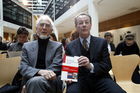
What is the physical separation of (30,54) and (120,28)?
1071 centimetres

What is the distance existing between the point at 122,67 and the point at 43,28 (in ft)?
5.04

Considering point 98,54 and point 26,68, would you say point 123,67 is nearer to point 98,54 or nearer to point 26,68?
point 98,54

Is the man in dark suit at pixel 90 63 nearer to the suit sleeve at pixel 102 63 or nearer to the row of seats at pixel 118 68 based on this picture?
the suit sleeve at pixel 102 63

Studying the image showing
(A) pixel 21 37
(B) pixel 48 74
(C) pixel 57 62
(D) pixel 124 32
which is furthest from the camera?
(D) pixel 124 32

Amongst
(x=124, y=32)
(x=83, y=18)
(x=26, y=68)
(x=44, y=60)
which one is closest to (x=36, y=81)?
(x=26, y=68)

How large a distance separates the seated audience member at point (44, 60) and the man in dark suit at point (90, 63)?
0.56 ft

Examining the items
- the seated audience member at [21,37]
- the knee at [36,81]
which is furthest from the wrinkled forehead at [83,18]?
the seated audience member at [21,37]

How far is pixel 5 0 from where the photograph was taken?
22.2m

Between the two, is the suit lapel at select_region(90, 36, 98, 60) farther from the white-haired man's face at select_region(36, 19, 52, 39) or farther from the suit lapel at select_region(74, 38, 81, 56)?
the white-haired man's face at select_region(36, 19, 52, 39)

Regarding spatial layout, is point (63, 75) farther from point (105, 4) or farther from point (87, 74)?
point (105, 4)

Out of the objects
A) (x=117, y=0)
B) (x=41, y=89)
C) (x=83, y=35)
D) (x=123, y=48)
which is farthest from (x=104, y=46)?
Result: (x=117, y=0)

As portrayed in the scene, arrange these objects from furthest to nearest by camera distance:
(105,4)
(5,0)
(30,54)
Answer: (5,0), (105,4), (30,54)

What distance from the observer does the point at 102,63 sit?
8.07 ft

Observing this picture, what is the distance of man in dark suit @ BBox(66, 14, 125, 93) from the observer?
2.38m
